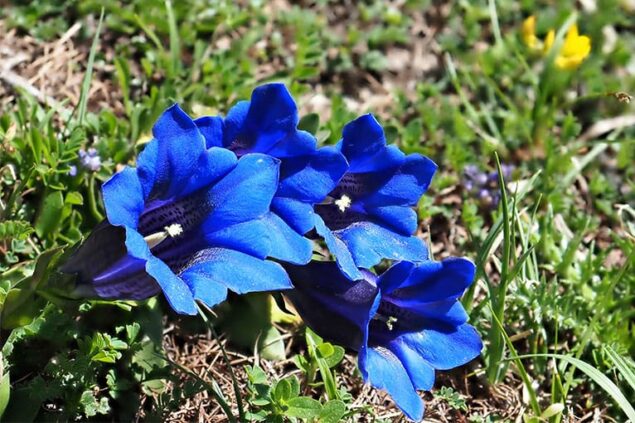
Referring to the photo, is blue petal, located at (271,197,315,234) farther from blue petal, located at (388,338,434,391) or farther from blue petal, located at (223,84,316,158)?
blue petal, located at (388,338,434,391)

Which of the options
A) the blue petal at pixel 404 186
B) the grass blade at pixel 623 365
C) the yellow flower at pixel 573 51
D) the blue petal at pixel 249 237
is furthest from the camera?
the yellow flower at pixel 573 51

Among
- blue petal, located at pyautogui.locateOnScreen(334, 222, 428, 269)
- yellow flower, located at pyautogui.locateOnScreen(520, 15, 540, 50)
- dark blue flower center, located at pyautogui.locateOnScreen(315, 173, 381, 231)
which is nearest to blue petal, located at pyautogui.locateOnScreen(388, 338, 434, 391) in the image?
blue petal, located at pyautogui.locateOnScreen(334, 222, 428, 269)

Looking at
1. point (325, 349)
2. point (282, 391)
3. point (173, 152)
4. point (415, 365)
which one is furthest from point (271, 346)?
point (173, 152)

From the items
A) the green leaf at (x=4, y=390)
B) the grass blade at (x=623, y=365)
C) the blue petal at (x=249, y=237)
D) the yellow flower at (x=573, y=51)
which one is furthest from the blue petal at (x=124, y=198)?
the yellow flower at (x=573, y=51)

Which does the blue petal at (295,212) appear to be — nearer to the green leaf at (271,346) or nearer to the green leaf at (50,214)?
the green leaf at (271,346)

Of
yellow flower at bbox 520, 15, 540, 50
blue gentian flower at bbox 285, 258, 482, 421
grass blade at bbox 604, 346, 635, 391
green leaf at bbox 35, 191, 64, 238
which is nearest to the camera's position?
blue gentian flower at bbox 285, 258, 482, 421
